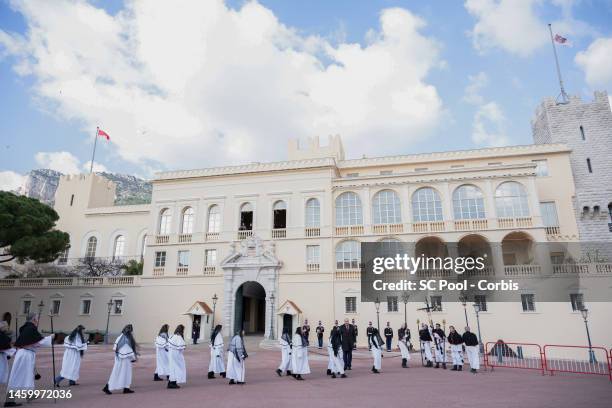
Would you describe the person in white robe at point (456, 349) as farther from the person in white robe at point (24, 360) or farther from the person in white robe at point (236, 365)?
the person in white robe at point (24, 360)

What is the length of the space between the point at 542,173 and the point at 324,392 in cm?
2990

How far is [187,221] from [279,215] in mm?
8239

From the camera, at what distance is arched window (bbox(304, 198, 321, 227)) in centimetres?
3266

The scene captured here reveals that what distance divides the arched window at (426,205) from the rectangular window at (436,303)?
587cm

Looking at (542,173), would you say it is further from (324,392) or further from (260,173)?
(324,392)

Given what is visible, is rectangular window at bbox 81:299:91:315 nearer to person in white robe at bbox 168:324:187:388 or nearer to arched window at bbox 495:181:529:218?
person in white robe at bbox 168:324:187:388

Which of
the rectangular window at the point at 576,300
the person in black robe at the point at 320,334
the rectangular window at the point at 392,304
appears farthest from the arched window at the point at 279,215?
the rectangular window at the point at 576,300

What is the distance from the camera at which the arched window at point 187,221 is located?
116 feet

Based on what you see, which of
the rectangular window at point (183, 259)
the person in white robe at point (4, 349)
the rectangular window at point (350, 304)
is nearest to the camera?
the person in white robe at point (4, 349)

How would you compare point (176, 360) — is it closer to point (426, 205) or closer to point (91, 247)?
point (426, 205)

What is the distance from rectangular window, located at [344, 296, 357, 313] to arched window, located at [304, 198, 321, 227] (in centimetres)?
623

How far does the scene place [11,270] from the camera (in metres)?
42.6

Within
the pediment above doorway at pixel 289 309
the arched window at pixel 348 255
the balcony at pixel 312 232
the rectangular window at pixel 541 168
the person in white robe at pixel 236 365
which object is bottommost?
the person in white robe at pixel 236 365

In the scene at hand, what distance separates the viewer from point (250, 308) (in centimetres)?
3616
